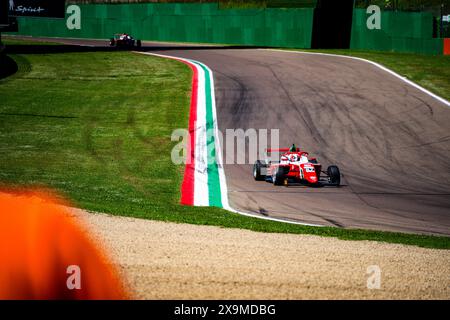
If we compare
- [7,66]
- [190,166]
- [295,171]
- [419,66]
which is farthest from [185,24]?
[295,171]

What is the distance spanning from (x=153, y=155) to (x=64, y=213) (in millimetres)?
7990

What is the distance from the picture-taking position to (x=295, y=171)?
16.0m

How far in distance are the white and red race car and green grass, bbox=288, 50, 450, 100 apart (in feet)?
38.3

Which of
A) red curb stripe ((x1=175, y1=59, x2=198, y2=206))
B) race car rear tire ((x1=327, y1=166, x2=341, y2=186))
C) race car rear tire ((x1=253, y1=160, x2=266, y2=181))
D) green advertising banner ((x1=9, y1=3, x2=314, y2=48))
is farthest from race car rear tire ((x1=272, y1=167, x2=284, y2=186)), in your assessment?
green advertising banner ((x1=9, y1=3, x2=314, y2=48))

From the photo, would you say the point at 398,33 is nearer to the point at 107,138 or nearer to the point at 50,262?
the point at 107,138

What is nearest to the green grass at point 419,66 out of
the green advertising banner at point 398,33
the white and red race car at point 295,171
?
the green advertising banner at point 398,33

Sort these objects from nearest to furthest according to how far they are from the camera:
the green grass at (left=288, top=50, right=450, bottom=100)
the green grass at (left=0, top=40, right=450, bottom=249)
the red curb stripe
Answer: the green grass at (left=0, top=40, right=450, bottom=249)
the red curb stripe
the green grass at (left=288, top=50, right=450, bottom=100)

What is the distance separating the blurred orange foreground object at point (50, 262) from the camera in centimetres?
714

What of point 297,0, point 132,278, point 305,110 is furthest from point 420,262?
point 297,0

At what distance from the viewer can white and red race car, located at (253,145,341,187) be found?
15773 mm

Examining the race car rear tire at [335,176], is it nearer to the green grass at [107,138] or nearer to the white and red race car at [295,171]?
the white and red race car at [295,171]

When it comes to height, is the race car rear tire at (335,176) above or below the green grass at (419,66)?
below

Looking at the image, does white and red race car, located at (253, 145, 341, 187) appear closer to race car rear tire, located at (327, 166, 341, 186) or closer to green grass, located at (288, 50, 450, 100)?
race car rear tire, located at (327, 166, 341, 186)

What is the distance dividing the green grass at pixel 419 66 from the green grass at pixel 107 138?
9.37 m
